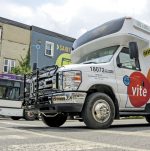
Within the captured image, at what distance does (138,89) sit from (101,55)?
4.57 feet

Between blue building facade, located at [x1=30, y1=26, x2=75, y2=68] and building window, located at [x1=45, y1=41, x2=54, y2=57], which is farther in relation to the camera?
building window, located at [x1=45, y1=41, x2=54, y2=57]

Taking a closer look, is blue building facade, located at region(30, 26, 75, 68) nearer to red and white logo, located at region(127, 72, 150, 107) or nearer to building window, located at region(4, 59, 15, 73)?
building window, located at region(4, 59, 15, 73)

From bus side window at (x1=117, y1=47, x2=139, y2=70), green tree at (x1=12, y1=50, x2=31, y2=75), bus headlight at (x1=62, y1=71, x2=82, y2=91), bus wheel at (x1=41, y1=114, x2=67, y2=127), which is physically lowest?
bus wheel at (x1=41, y1=114, x2=67, y2=127)

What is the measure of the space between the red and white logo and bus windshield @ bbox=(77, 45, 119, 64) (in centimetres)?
84

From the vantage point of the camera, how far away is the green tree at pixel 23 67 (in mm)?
34312

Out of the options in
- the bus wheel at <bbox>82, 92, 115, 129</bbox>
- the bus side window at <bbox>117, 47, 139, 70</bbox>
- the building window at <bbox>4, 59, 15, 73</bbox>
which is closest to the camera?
the bus wheel at <bbox>82, 92, 115, 129</bbox>

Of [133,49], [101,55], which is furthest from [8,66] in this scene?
[133,49]

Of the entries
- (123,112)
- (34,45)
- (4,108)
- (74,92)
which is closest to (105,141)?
(74,92)

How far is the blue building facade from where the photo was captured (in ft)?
123

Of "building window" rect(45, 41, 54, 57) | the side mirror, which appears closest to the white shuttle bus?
the side mirror

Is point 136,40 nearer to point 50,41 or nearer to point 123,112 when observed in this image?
point 123,112

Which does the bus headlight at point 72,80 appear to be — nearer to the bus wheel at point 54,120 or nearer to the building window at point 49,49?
the bus wheel at point 54,120

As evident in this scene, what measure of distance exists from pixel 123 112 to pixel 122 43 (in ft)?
6.25

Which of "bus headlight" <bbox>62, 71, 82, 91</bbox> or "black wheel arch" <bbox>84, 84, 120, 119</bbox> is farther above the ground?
"bus headlight" <bbox>62, 71, 82, 91</bbox>
